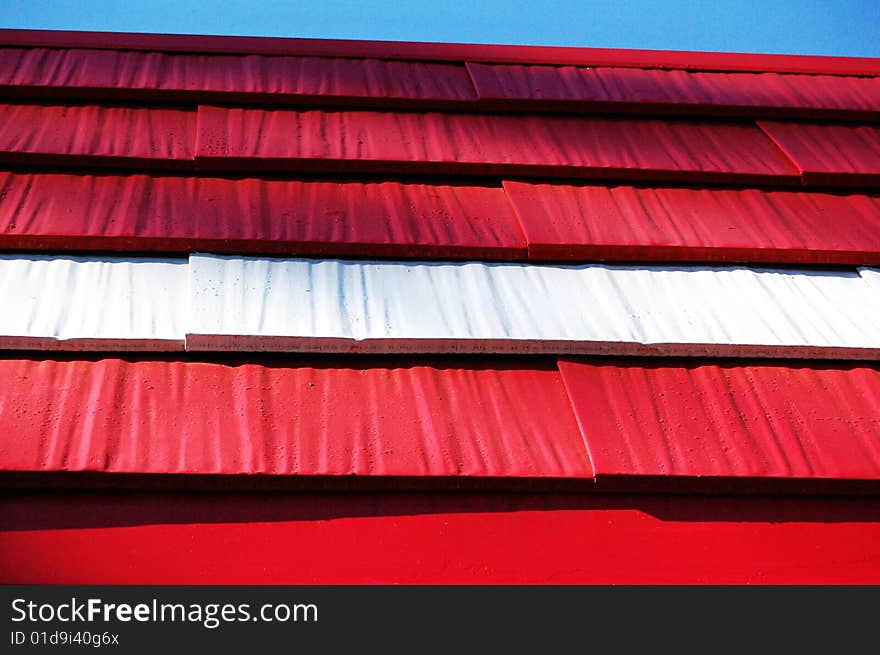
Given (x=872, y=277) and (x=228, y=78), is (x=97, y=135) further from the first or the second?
(x=872, y=277)

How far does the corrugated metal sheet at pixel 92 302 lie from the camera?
2953mm

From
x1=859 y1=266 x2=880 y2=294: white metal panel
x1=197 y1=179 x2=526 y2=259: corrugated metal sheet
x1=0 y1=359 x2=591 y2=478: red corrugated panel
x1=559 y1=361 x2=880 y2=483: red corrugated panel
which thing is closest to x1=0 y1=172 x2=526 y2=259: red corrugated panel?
x1=197 y1=179 x2=526 y2=259: corrugated metal sheet

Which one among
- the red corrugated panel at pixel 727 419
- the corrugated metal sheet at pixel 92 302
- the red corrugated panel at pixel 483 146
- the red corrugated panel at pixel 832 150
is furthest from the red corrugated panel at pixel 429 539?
the red corrugated panel at pixel 832 150

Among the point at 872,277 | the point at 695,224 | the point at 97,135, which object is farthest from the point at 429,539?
the point at 97,135

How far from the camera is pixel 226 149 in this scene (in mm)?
3842

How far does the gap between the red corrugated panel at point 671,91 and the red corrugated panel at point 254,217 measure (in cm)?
84

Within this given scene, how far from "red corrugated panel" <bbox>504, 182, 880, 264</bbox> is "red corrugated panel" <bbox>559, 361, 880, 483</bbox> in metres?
0.60

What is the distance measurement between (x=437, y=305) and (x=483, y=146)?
112 cm

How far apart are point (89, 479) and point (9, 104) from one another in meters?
2.29

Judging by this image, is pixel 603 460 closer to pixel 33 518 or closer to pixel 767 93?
pixel 33 518

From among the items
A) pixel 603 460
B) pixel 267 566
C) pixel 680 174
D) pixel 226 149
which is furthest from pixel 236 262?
pixel 680 174

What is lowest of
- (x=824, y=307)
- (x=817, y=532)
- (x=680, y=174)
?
(x=817, y=532)

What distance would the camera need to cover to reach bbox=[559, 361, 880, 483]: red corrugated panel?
2736mm

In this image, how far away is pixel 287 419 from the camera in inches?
109
